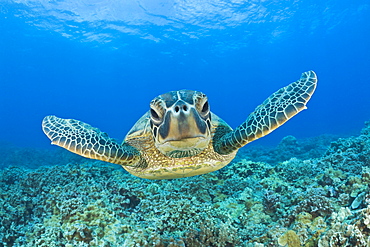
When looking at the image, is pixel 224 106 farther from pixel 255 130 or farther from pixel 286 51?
pixel 255 130

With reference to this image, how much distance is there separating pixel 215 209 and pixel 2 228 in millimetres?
3594

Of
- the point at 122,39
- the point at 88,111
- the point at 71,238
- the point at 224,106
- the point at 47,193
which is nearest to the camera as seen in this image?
the point at 71,238

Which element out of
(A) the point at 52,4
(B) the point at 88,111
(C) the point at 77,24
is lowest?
(A) the point at 52,4

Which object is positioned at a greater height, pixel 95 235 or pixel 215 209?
pixel 215 209

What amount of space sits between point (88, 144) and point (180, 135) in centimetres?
186

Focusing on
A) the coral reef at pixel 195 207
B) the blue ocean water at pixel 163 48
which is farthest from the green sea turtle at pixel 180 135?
the blue ocean water at pixel 163 48

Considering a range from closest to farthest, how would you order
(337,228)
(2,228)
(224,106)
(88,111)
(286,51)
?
(337,228), (2,228), (286,51), (88,111), (224,106)

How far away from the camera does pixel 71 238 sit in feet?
10.1

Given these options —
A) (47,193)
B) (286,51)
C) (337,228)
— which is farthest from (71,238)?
(286,51)

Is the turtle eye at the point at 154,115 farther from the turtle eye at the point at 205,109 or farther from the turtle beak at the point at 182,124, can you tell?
the turtle eye at the point at 205,109

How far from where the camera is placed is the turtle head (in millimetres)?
2391

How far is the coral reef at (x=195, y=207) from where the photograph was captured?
9.00 feet

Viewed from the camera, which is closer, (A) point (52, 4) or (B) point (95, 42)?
(A) point (52, 4)

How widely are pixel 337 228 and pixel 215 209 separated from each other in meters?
1.88
